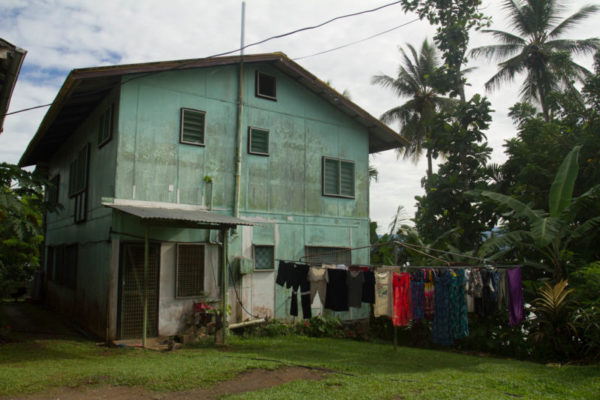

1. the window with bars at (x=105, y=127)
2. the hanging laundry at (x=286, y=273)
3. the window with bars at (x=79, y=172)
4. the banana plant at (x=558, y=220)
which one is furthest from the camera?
the window with bars at (x=79, y=172)

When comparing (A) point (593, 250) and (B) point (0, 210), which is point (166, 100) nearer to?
(B) point (0, 210)

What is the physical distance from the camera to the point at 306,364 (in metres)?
8.53

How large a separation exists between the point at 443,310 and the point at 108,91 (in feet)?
32.0

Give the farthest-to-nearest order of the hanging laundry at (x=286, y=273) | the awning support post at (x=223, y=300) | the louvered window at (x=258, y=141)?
1. the louvered window at (x=258, y=141)
2. the hanging laundry at (x=286, y=273)
3. the awning support post at (x=223, y=300)

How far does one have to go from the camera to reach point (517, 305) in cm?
947

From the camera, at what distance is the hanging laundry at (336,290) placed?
10.4 metres

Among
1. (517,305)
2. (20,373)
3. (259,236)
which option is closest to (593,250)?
(517,305)

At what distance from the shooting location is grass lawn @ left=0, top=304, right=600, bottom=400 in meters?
6.74

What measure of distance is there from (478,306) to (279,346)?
4594 millimetres

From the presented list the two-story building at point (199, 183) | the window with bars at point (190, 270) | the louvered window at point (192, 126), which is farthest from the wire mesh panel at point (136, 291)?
the louvered window at point (192, 126)

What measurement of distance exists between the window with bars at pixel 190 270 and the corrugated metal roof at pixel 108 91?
4.39m

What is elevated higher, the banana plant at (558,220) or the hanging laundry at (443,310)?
the banana plant at (558,220)

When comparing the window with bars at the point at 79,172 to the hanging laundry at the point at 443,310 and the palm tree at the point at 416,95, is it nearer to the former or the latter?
the hanging laundry at the point at 443,310

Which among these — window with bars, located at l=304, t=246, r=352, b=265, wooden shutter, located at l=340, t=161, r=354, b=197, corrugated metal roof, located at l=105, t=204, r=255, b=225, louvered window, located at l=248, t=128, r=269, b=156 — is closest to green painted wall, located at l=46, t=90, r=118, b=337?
corrugated metal roof, located at l=105, t=204, r=255, b=225
